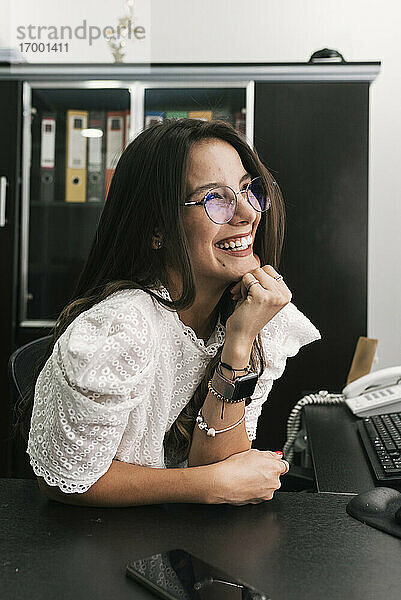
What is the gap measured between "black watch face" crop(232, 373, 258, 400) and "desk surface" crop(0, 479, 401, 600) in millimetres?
168

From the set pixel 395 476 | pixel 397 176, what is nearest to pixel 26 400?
pixel 395 476

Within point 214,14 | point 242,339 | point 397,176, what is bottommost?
point 242,339

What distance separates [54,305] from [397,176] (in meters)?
1.64

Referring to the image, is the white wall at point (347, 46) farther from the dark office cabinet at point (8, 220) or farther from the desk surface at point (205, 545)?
the desk surface at point (205, 545)

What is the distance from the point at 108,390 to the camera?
2.95 ft

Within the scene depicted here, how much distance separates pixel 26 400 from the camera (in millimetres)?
1263

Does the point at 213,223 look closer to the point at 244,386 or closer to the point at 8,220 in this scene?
the point at 244,386

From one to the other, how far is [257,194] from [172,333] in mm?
284

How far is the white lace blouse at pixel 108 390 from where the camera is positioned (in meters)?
0.91

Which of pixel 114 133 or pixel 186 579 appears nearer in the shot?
pixel 186 579

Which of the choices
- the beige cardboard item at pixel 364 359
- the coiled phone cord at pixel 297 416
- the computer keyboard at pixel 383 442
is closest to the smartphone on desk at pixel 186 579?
the computer keyboard at pixel 383 442

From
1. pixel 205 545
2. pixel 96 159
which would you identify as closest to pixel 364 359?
pixel 96 159

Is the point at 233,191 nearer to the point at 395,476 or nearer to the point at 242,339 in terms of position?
the point at 242,339

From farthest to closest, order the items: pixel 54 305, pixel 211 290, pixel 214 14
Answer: pixel 214 14 → pixel 54 305 → pixel 211 290
